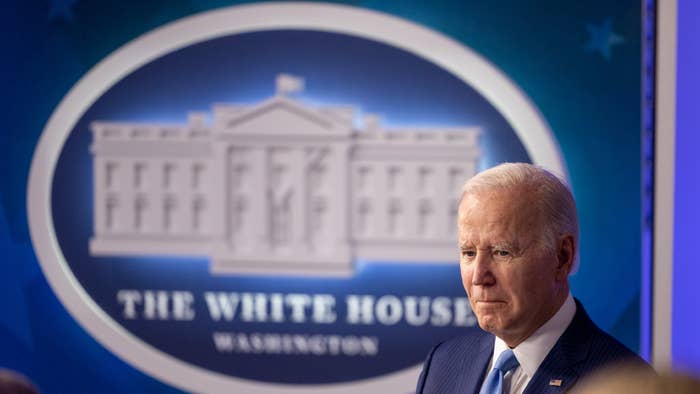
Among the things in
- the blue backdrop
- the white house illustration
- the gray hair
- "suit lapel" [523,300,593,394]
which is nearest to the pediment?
the white house illustration

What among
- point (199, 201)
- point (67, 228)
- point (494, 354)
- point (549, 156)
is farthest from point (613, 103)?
point (67, 228)

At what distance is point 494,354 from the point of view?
7.34 feet

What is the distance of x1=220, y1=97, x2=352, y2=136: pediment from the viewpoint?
4242 millimetres

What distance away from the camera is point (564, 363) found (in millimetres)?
2090

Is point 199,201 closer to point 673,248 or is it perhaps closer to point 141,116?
point 141,116

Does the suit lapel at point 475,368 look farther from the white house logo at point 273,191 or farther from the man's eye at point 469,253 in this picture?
the white house logo at point 273,191

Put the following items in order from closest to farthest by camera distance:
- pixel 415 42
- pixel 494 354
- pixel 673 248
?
pixel 494 354
pixel 673 248
pixel 415 42

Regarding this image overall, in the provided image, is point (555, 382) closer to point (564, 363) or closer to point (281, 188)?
point (564, 363)

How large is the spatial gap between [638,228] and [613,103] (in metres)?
0.52

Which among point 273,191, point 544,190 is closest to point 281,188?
point 273,191

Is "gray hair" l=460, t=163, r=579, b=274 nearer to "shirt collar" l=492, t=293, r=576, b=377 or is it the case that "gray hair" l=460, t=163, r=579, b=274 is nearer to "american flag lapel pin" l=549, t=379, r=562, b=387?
"shirt collar" l=492, t=293, r=576, b=377

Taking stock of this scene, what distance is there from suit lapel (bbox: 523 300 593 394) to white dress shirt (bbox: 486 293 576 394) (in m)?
0.02

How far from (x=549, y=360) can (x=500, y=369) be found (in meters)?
0.11

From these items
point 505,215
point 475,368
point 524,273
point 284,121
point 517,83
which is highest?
point 517,83
